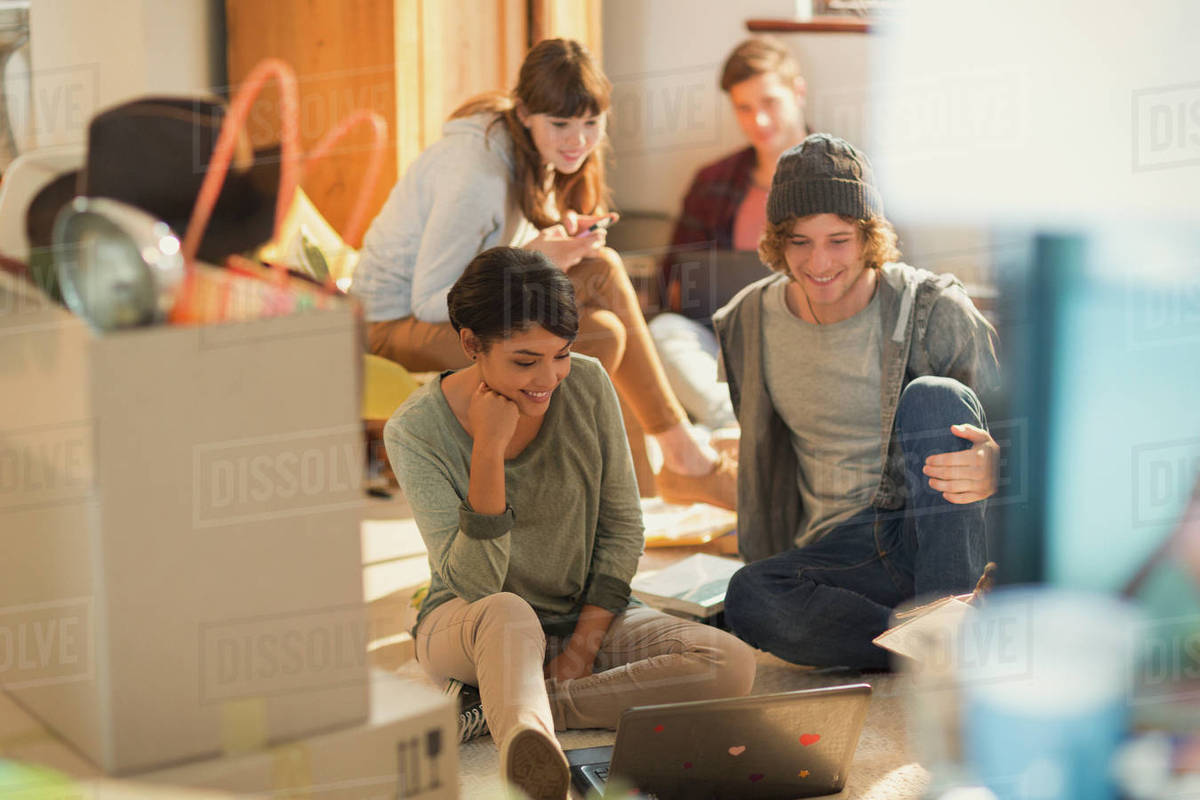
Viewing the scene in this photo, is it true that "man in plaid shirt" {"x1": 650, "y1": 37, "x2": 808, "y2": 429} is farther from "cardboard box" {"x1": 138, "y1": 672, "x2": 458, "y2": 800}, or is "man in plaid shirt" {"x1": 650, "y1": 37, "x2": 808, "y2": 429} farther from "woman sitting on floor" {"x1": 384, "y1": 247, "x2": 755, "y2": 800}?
"cardboard box" {"x1": 138, "y1": 672, "x2": 458, "y2": 800}

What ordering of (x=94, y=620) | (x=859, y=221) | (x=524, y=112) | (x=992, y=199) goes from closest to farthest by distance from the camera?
1. (x=94, y=620)
2. (x=859, y=221)
3. (x=524, y=112)
4. (x=992, y=199)

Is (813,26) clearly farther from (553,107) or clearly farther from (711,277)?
(553,107)

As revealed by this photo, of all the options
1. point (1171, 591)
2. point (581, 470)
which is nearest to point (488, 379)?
point (581, 470)

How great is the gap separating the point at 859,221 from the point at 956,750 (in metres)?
0.76

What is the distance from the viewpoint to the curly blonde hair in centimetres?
160

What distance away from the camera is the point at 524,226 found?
2072 millimetres

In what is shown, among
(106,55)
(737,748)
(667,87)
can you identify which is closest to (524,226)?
(737,748)

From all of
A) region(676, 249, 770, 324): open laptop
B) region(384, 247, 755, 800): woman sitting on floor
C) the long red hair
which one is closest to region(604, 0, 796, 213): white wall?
region(676, 249, 770, 324): open laptop

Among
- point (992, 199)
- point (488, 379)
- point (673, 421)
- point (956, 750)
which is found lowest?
point (956, 750)

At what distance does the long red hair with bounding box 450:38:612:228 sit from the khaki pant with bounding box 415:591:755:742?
0.84m

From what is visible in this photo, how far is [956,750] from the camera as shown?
1114 millimetres

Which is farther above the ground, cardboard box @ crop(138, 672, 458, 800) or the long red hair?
the long red hair

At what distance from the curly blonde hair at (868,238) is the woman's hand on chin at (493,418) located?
506 mm

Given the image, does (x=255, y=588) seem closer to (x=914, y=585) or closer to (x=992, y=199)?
(x=914, y=585)
